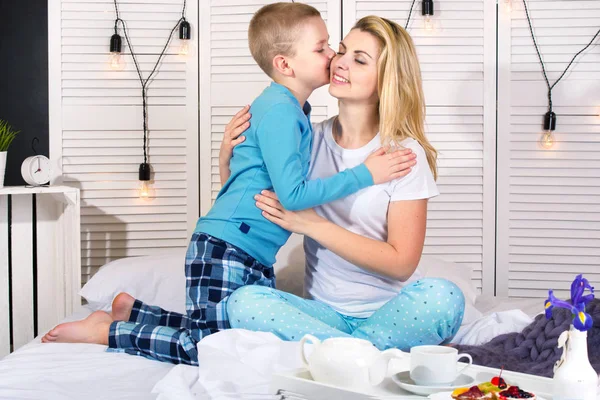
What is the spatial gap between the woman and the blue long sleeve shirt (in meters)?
0.06

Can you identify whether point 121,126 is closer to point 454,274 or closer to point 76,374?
point 454,274

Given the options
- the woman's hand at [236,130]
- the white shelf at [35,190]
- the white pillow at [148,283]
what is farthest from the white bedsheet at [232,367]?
the white shelf at [35,190]

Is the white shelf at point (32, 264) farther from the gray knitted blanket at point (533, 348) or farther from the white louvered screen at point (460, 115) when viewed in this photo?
the gray knitted blanket at point (533, 348)

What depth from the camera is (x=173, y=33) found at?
341 cm

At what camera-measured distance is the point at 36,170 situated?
10.0 feet

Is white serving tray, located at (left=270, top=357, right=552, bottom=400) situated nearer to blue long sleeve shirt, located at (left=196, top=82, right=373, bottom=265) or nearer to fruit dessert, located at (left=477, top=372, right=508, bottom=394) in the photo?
fruit dessert, located at (left=477, top=372, right=508, bottom=394)

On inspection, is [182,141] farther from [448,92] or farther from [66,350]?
[66,350]

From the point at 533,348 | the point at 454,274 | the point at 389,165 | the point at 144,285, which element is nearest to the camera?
the point at 533,348

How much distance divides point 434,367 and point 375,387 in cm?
11

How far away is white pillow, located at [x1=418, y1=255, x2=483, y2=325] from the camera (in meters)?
2.42

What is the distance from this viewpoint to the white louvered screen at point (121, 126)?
3387 mm

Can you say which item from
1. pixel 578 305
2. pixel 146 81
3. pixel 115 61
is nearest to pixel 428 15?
pixel 146 81

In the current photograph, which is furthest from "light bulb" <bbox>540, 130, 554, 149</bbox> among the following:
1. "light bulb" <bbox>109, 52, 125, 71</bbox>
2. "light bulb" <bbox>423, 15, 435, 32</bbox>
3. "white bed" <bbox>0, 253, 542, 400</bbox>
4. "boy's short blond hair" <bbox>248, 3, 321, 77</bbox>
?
"light bulb" <bbox>109, 52, 125, 71</bbox>

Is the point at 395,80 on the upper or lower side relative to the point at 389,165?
upper
